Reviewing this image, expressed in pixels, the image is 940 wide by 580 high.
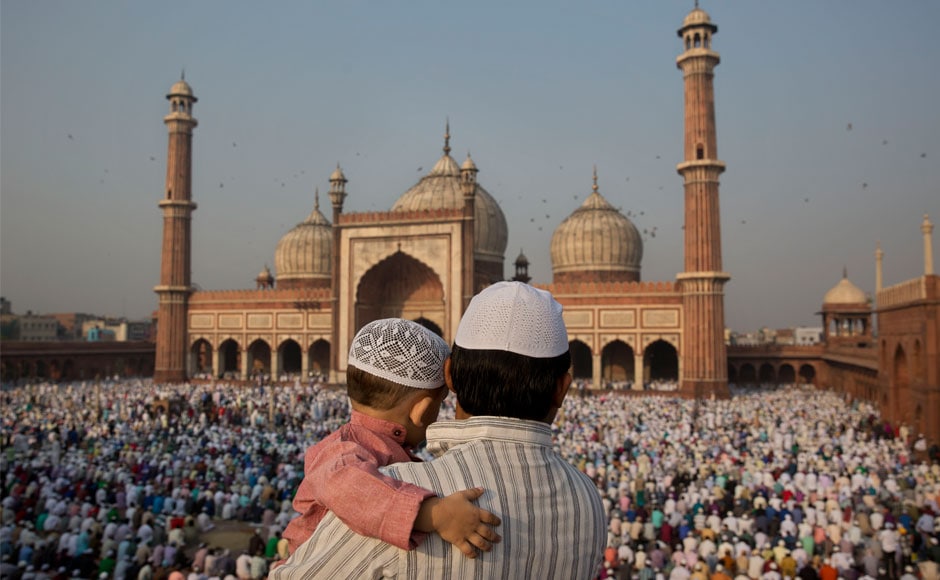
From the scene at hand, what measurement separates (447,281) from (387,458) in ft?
87.3

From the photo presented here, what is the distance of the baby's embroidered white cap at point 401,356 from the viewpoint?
170 centimetres

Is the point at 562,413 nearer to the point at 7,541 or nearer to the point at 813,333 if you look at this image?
the point at 7,541

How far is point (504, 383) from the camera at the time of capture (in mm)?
1441

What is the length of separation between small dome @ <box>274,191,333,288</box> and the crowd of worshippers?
17.2 m

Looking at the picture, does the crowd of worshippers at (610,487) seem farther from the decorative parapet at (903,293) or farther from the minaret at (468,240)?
the minaret at (468,240)

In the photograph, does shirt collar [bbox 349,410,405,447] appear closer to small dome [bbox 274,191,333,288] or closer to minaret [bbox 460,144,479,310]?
minaret [bbox 460,144,479,310]

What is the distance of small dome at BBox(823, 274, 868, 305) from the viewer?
1321 inches

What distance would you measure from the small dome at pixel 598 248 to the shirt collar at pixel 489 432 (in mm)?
32340

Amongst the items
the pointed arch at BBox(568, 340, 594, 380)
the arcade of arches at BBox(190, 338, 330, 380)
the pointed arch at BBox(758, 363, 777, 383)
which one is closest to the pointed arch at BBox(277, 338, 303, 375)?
the arcade of arches at BBox(190, 338, 330, 380)

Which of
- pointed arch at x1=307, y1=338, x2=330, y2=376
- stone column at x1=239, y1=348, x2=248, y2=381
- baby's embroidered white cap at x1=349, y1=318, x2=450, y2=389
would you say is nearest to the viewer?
baby's embroidered white cap at x1=349, y1=318, x2=450, y2=389

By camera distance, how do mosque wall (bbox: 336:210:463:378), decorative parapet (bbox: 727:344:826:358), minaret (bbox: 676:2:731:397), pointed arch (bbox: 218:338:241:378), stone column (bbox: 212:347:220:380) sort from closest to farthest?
minaret (bbox: 676:2:731:397) → mosque wall (bbox: 336:210:463:378) → decorative parapet (bbox: 727:344:826:358) → stone column (bbox: 212:347:220:380) → pointed arch (bbox: 218:338:241:378)

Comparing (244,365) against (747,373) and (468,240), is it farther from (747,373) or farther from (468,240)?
(747,373)

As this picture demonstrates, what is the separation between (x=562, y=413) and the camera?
19828mm

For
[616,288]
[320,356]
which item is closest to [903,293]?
[616,288]
